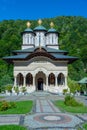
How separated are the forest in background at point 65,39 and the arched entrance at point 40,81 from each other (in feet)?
40.5

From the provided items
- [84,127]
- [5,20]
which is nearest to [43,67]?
[84,127]

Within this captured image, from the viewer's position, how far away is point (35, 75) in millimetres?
39969

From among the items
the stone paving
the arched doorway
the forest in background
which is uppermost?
the forest in background

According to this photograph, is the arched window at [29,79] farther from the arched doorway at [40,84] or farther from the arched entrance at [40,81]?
the arched doorway at [40,84]

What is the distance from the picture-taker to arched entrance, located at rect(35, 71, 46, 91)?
1630 inches

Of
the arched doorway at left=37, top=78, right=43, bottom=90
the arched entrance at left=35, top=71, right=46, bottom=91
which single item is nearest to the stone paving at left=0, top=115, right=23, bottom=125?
the arched entrance at left=35, top=71, right=46, bottom=91

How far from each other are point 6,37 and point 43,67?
38799 millimetres

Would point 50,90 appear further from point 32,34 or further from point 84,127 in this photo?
point 84,127

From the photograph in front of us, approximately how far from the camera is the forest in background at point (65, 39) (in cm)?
6001

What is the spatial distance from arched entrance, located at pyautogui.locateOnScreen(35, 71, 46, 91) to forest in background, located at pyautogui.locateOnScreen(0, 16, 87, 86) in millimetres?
12351

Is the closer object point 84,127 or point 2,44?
point 84,127

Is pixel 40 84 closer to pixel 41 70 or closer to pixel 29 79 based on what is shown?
pixel 29 79

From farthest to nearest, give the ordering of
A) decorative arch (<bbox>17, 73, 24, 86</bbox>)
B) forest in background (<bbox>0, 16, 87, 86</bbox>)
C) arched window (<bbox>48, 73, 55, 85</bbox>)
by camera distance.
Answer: forest in background (<bbox>0, 16, 87, 86</bbox>) < arched window (<bbox>48, 73, 55, 85</bbox>) < decorative arch (<bbox>17, 73, 24, 86</bbox>)

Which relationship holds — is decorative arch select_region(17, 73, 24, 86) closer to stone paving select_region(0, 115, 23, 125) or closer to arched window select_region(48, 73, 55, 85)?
arched window select_region(48, 73, 55, 85)
